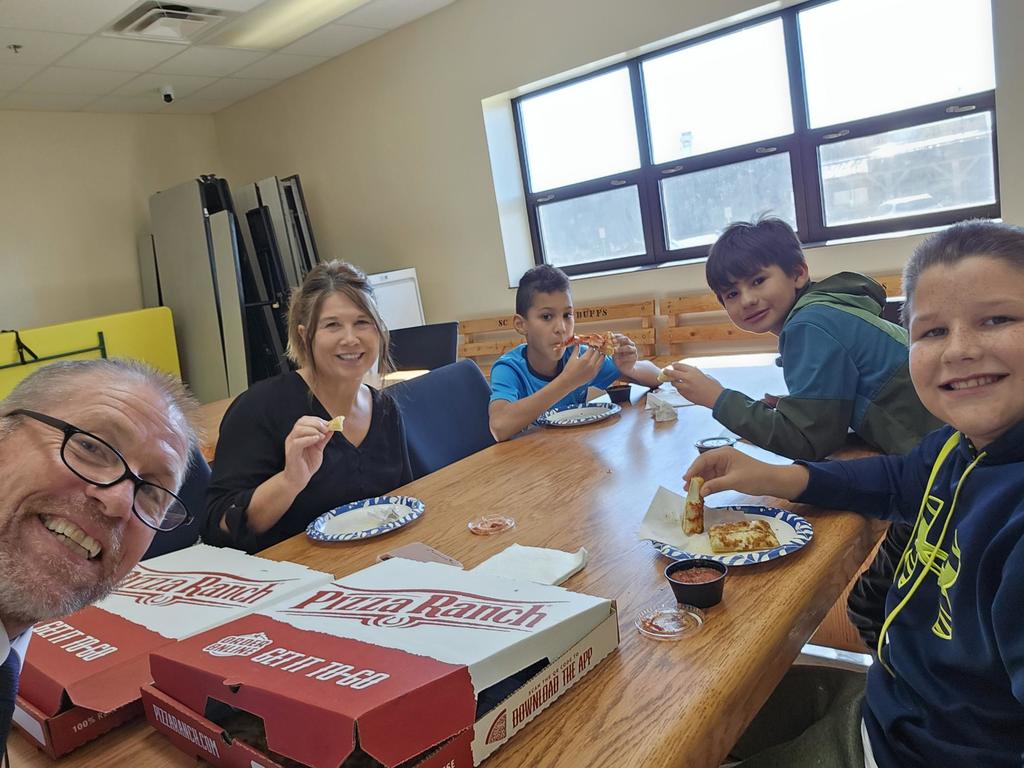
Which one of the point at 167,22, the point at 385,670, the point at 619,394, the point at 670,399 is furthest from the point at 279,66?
the point at 385,670

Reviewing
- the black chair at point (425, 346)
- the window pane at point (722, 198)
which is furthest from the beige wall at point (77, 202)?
the window pane at point (722, 198)

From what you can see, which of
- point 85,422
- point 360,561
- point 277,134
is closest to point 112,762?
point 85,422

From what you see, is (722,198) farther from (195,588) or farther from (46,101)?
(46,101)

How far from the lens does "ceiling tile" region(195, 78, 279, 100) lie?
19.7ft

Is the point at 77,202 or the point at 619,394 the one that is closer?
the point at 619,394

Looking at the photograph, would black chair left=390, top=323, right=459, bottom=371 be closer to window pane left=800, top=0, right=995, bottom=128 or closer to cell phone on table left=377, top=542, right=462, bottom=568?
cell phone on table left=377, top=542, right=462, bottom=568

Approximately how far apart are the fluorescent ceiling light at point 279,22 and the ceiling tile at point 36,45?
839 millimetres

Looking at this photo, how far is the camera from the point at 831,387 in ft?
4.89

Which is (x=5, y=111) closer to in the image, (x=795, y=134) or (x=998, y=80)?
(x=795, y=134)

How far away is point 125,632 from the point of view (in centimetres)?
101

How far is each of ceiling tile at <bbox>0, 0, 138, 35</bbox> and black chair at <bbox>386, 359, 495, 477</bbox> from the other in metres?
3.28

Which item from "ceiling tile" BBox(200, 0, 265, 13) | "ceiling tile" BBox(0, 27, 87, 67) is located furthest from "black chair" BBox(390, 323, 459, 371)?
"ceiling tile" BBox(0, 27, 87, 67)

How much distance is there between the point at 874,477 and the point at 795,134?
351 cm

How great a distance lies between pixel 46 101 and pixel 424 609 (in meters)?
6.41
